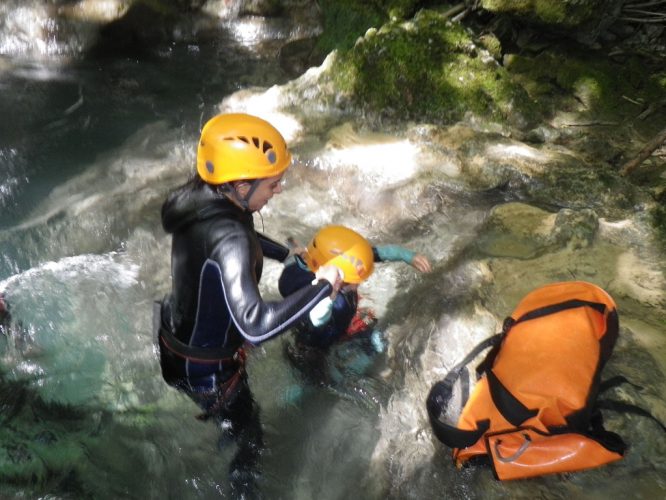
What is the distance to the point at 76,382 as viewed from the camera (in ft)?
12.1

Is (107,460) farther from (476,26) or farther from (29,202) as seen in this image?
(476,26)

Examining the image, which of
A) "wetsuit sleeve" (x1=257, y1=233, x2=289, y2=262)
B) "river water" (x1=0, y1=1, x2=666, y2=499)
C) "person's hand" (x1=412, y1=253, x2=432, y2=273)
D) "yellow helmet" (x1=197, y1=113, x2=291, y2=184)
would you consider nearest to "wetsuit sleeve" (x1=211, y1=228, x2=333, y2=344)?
"yellow helmet" (x1=197, y1=113, x2=291, y2=184)

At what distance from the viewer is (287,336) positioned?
13.5ft

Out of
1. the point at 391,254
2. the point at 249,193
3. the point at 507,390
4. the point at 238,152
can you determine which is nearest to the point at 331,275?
the point at 249,193

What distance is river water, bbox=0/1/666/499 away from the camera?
10.1 ft

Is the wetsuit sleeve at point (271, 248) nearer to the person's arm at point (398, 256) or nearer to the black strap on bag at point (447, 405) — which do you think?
the person's arm at point (398, 256)

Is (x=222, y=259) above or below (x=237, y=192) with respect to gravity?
below

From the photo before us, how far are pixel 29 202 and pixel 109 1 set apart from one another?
21.8 ft

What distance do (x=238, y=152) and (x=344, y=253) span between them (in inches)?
44.5

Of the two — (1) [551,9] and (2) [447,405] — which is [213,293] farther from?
(1) [551,9]

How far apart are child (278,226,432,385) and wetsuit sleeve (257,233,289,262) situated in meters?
0.10

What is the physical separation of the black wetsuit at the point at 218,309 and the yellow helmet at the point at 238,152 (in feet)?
0.46

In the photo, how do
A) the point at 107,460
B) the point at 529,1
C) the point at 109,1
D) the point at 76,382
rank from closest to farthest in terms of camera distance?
the point at 107,460 → the point at 76,382 → the point at 529,1 → the point at 109,1

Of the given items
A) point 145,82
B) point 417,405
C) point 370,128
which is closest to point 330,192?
point 370,128
